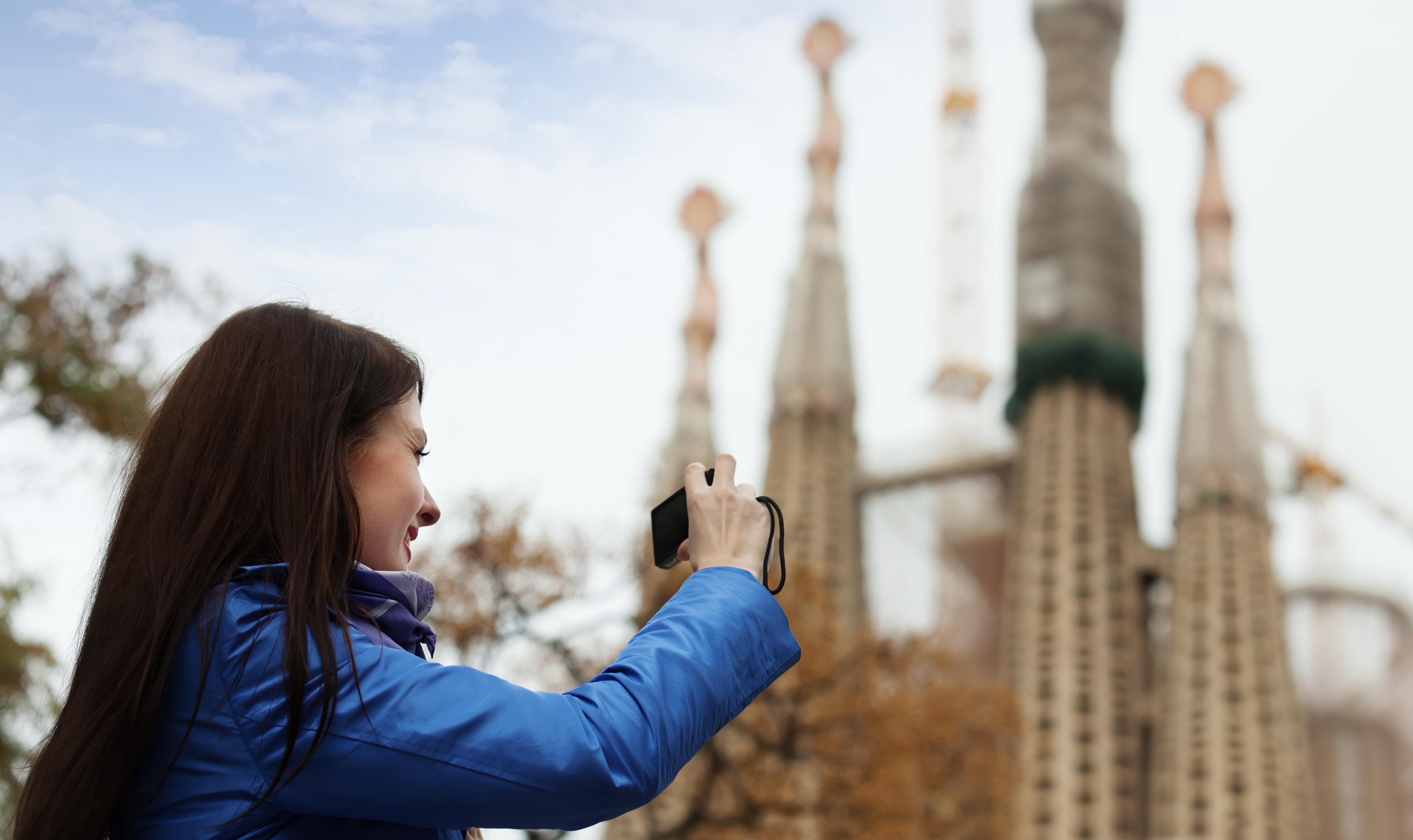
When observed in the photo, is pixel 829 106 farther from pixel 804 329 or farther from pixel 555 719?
pixel 555 719

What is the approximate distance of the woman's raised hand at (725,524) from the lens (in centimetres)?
165

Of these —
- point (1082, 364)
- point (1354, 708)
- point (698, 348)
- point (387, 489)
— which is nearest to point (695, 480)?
point (387, 489)

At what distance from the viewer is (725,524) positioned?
1673 mm

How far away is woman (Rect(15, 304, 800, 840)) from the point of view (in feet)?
4.57

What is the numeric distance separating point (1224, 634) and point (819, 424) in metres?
9.73

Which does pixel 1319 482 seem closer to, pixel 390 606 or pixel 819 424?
pixel 819 424

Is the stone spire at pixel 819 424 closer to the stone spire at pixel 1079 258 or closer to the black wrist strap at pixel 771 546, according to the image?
the stone spire at pixel 1079 258

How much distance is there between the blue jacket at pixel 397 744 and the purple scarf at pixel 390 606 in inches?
3.8

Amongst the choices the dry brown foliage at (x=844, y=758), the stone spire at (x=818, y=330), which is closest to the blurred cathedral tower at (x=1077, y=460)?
the stone spire at (x=818, y=330)

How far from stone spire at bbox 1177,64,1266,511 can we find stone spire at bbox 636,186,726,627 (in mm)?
10043

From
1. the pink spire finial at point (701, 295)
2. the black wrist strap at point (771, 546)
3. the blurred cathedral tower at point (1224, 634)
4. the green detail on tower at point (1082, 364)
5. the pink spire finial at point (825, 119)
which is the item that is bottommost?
the black wrist strap at point (771, 546)

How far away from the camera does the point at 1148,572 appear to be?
32.2 meters

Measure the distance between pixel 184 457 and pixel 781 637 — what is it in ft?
2.11

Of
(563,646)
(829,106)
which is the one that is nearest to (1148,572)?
(829,106)
